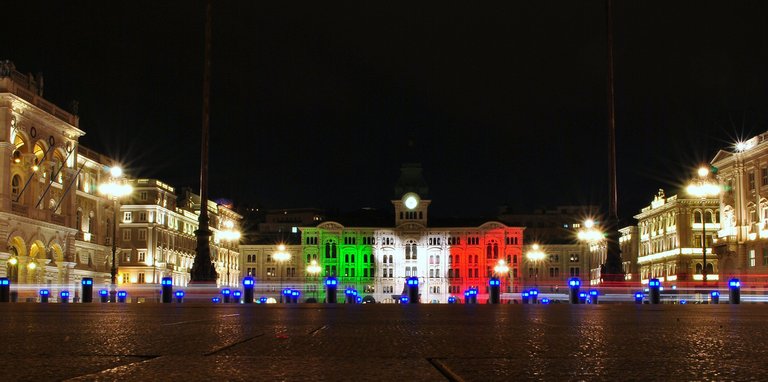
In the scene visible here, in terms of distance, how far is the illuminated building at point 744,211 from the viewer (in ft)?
218

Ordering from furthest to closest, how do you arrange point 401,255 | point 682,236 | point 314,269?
1. point 401,255
2. point 314,269
3. point 682,236

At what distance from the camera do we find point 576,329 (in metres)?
7.37

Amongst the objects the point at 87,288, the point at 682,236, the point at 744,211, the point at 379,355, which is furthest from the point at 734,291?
the point at 682,236

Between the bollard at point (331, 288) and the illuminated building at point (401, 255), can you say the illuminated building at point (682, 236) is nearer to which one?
the illuminated building at point (401, 255)

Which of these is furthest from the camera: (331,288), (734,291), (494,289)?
(494,289)

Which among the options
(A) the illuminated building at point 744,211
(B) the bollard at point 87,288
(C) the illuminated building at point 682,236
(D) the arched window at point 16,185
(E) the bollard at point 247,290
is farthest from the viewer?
(C) the illuminated building at point 682,236

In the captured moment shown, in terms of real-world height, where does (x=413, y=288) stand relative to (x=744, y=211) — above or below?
below

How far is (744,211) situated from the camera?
69688 millimetres

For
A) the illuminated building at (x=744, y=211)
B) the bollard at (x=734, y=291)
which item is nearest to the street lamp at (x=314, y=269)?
the illuminated building at (x=744, y=211)

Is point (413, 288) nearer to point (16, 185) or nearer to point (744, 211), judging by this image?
point (16, 185)

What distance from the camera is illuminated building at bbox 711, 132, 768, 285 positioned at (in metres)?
66.5

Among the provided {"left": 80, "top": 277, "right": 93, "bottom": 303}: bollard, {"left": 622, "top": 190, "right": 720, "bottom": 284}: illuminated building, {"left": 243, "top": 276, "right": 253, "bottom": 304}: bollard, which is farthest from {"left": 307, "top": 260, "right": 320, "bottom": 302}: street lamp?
{"left": 243, "top": 276, "right": 253, "bottom": 304}: bollard

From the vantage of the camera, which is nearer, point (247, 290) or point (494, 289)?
point (247, 290)

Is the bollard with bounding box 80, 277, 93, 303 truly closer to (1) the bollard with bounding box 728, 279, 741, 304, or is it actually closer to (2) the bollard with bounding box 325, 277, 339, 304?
(2) the bollard with bounding box 325, 277, 339, 304
